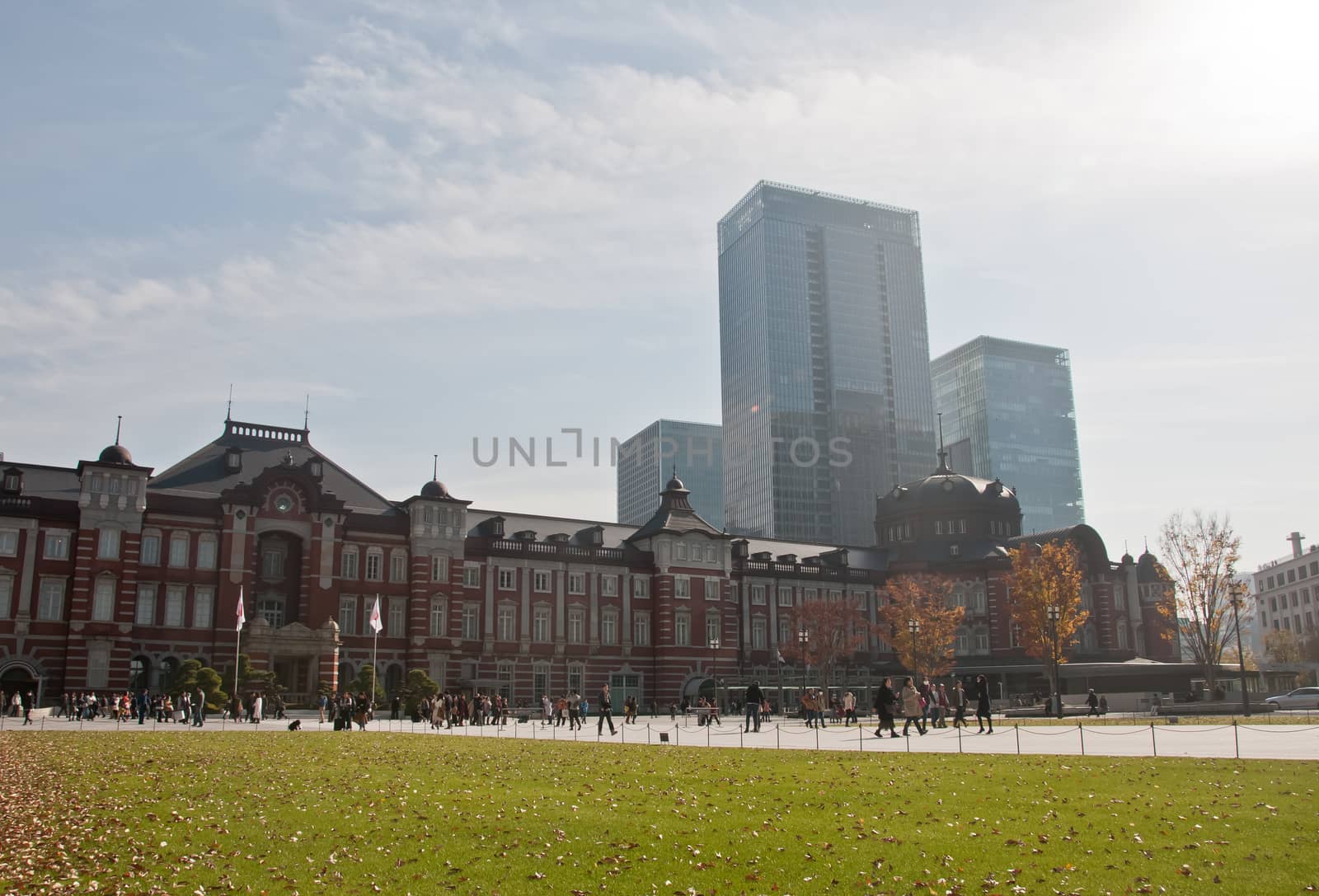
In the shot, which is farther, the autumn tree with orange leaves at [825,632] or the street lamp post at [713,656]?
the street lamp post at [713,656]

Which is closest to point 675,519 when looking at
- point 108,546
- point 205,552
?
point 205,552

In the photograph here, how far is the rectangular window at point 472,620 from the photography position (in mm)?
79688

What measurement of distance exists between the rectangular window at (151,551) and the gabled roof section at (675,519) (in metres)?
36.0

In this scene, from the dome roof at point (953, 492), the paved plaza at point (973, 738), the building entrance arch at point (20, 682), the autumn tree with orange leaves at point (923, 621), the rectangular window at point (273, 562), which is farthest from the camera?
the dome roof at point (953, 492)

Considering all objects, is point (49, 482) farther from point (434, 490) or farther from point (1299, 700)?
point (1299, 700)

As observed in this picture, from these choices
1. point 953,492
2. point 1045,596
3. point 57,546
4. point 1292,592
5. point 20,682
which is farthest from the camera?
point 1292,592

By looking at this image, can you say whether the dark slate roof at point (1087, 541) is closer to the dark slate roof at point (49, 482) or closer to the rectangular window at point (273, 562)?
the rectangular window at point (273, 562)

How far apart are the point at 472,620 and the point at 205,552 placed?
18.9 meters

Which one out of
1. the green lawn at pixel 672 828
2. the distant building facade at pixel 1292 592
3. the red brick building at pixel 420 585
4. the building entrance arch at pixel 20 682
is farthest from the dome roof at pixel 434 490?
the distant building facade at pixel 1292 592

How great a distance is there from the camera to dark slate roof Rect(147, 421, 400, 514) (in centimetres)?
7181

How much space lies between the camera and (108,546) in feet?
222

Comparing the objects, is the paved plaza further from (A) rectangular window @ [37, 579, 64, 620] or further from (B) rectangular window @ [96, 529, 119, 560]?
(B) rectangular window @ [96, 529, 119, 560]

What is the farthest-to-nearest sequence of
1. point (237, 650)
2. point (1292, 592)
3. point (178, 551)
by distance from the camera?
point (1292, 592)
point (178, 551)
point (237, 650)

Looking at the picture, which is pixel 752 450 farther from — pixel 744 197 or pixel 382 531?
pixel 382 531
